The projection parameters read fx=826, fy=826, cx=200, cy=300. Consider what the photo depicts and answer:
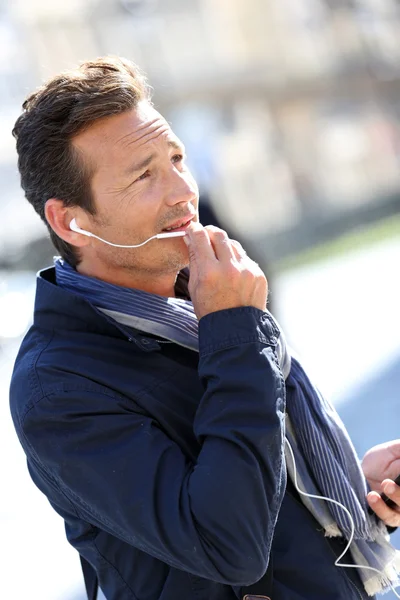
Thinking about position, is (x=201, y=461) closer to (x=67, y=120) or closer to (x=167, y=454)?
(x=167, y=454)

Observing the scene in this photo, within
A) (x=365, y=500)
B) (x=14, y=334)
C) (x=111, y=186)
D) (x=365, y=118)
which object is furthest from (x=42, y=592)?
(x=365, y=118)

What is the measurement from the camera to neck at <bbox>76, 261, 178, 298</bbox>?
→ 1442mm

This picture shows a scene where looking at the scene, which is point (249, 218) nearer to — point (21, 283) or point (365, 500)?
point (21, 283)

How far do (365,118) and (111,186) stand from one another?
5113 millimetres

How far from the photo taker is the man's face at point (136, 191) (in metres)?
1.40

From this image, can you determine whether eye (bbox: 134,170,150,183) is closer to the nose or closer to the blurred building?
the nose

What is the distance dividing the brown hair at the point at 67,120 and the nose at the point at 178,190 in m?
0.14

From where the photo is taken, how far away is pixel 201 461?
113 centimetres

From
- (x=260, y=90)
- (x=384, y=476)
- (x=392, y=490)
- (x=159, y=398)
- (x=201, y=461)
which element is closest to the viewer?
(x=201, y=461)

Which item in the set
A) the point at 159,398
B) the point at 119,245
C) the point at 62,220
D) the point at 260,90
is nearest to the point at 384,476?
the point at 159,398

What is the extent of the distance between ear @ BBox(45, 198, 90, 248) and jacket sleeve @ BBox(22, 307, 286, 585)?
1.14 feet

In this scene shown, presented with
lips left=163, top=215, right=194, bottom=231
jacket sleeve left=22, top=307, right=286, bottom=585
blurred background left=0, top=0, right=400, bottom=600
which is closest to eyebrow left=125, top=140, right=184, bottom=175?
lips left=163, top=215, right=194, bottom=231

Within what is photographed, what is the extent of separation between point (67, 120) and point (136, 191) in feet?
0.55

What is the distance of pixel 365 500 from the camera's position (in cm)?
146
